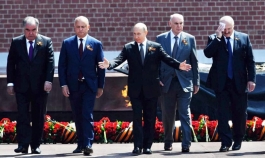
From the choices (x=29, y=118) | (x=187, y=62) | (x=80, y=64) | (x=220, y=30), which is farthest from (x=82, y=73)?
(x=220, y=30)

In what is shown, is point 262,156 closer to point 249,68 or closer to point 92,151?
point 249,68

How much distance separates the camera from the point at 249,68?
1146 centimetres

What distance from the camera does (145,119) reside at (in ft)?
36.9

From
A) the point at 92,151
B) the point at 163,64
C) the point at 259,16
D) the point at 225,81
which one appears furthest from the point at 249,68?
the point at 259,16

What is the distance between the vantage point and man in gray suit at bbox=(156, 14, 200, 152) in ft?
37.7

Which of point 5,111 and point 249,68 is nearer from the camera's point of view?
point 249,68

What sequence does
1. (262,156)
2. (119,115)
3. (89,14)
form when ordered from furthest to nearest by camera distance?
(89,14) < (119,115) < (262,156)

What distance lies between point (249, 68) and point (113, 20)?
4397mm

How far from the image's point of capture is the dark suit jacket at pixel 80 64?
11.1 metres

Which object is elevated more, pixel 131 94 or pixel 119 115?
pixel 131 94

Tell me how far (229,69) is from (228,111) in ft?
1.80

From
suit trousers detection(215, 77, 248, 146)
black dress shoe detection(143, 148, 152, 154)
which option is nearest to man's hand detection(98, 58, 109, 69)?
black dress shoe detection(143, 148, 152, 154)

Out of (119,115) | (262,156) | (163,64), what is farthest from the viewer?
(119,115)

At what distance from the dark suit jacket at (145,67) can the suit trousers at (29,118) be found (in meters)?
1.12
